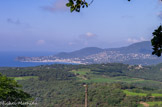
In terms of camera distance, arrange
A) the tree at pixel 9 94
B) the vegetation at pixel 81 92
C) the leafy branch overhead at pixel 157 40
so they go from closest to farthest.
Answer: the leafy branch overhead at pixel 157 40 < the tree at pixel 9 94 < the vegetation at pixel 81 92

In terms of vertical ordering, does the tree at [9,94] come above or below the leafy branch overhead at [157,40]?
below

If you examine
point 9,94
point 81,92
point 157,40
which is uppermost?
point 157,40

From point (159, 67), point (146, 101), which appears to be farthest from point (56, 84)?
point (159, 67)

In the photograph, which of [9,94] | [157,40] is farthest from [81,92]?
[157,40]

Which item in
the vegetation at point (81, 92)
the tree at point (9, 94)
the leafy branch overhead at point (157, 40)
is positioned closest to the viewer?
the leafy branch overhead at point (157, 40)

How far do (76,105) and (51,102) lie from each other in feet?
25.2

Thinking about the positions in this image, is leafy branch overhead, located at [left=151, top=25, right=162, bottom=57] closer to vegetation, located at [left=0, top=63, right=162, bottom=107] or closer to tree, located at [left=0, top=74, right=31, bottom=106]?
tree, located at [left=0, top=74, right=31, bottom=106]

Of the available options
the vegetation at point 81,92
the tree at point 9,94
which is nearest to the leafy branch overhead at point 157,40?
the tree at point 9,94

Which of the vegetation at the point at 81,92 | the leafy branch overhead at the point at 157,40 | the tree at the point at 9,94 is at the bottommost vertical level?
the vegetation at the point at 81,92

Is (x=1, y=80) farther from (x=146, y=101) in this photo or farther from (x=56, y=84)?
(x=56, y=84)

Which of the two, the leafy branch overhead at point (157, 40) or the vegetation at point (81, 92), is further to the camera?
the vegetation at point (81, 92)

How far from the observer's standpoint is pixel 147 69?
427 feet

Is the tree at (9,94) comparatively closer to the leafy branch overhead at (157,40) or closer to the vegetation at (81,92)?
the leafy branch overhead at (157,40)

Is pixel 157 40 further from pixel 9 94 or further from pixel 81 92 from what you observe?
pixel 81 92
